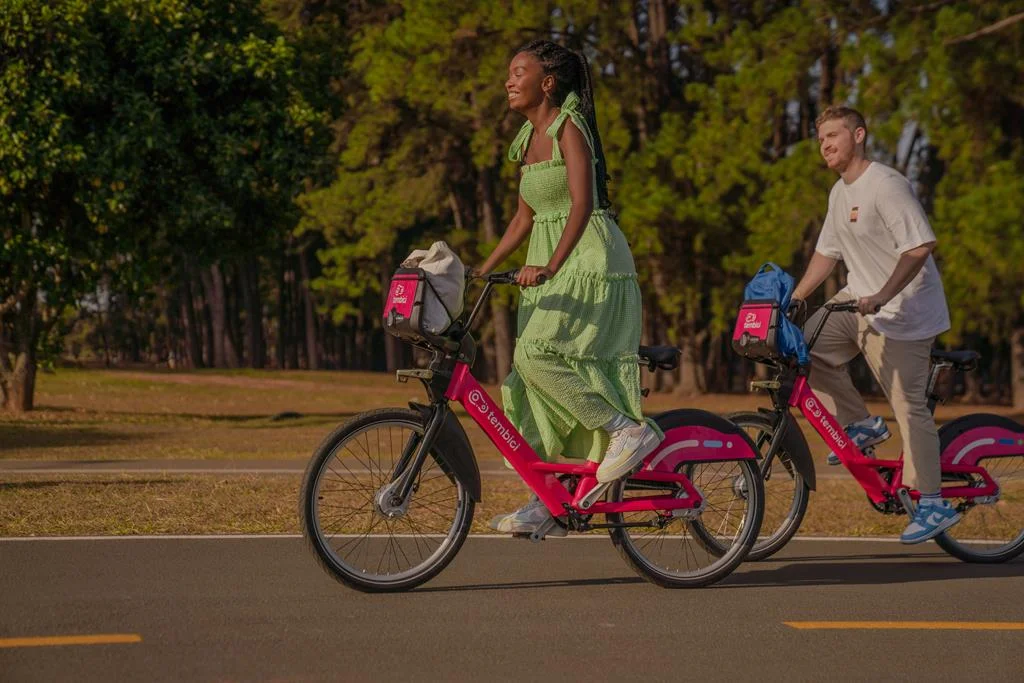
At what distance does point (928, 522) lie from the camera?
7.83 meters

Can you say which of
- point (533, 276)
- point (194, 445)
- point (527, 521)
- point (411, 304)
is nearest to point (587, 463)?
point (527, 521)

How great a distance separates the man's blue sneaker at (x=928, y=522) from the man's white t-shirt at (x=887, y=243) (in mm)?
831

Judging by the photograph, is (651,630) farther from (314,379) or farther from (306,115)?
(314,379)


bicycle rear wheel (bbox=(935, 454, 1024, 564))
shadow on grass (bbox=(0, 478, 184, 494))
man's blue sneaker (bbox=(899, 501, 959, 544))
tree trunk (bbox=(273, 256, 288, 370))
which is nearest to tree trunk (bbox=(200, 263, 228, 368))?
tree trunk (bbox=(273, 256, 288, 370))

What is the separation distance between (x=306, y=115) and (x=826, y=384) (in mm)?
16100

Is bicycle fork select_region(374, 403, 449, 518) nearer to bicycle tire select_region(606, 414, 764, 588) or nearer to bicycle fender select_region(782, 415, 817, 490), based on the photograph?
bicycle tire select_region(606, 414, 764, 588)

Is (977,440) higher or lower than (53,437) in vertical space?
higher

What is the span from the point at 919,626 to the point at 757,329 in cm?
172

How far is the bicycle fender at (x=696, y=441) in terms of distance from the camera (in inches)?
279

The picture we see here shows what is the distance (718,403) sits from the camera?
34.2 meters

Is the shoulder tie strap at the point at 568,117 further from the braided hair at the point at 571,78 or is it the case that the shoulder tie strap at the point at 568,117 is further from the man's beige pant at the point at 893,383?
the man's beige pant at the point at 893,383

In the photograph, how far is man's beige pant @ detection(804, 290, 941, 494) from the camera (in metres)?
7.91

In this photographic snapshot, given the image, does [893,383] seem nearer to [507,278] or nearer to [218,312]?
[507,278]

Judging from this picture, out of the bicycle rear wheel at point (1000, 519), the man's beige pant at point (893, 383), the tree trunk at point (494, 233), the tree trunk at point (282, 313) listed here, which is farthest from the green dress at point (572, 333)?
the tree trunk at point (282, 313)
